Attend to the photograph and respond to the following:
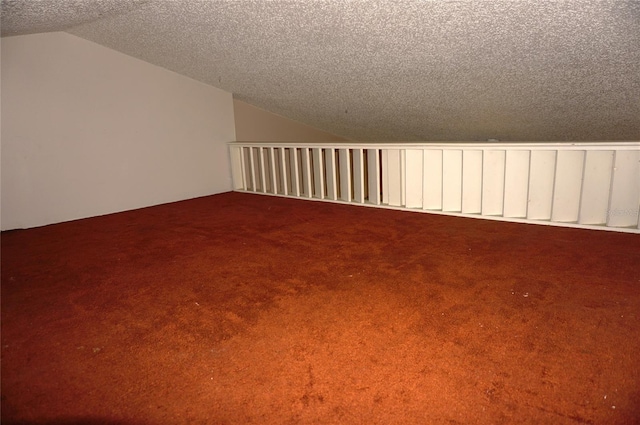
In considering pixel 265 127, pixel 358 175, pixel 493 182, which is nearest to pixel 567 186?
pixel 493 182

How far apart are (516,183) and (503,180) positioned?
100mm

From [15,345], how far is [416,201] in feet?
10.2

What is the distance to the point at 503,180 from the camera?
11.3ft

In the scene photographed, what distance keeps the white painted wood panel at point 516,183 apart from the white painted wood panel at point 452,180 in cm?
37

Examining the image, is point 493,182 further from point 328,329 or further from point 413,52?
point 328,329

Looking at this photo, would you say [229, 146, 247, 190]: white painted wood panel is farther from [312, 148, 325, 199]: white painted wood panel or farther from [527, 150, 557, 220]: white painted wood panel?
[527, 150, 557, 220]: white painted wood panel

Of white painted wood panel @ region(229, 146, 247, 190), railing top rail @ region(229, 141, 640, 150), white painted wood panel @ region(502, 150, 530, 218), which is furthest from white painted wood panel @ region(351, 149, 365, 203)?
white painted wood panel @ region(229, 146, 247, 190)

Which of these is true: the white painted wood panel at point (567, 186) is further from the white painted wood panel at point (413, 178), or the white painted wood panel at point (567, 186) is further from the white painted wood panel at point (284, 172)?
the white painted wood panel at point (284, 172)

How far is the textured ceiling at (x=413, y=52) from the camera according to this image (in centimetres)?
236

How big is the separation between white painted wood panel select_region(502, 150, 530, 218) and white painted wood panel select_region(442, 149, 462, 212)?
37cm

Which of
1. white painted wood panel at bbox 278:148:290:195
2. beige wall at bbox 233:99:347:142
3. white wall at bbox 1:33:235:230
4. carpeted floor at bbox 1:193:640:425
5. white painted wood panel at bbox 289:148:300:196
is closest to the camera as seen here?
carpeted floor at bbox 1:193:640:425

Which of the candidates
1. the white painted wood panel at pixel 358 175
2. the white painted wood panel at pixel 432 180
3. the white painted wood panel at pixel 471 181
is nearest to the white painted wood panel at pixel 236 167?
the white painted wood panel at pixel 358 175

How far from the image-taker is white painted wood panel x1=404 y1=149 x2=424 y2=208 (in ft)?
12.5

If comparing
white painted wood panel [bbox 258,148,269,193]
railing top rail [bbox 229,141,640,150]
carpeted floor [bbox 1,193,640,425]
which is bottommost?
carpeted floor [bbox 1,193,640,425]
